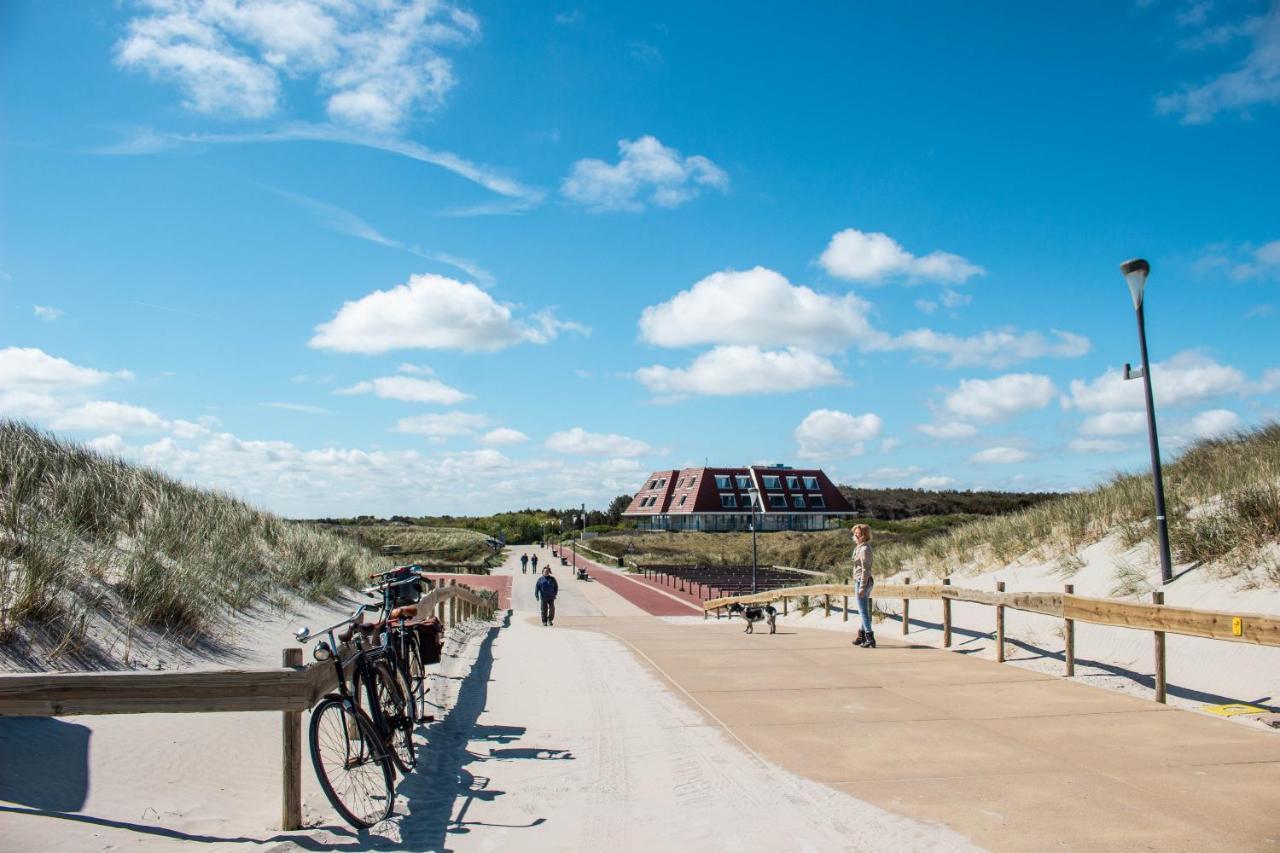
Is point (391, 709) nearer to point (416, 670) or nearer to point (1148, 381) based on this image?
point (416, 670)

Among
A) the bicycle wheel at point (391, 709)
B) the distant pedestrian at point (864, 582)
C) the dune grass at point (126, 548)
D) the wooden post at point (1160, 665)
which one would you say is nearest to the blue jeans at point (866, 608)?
the distant pedestrian at point (864, 582)

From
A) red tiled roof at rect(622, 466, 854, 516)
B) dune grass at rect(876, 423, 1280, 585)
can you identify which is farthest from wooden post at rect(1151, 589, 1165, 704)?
red tiled roof at rect(622, 466, 854, 516)

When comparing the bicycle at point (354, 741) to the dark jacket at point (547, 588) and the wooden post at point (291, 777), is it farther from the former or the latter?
the dark jacket at point (547, 588)

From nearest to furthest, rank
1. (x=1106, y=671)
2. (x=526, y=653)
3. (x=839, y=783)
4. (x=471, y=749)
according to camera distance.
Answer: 1. (x=839, y=783)
2. (x=471, y=749)
3. (x=1106, y=671)
4. (x=526, y=653)

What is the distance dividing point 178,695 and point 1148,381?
1209cm

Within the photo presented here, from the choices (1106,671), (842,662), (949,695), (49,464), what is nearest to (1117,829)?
(949,695)

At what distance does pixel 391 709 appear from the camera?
21.9ft

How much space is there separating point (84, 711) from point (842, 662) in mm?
9168

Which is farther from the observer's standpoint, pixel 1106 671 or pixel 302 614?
pixel 302 614

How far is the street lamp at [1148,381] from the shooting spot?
11.4 metres

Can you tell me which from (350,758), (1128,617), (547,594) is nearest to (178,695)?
(350,758)

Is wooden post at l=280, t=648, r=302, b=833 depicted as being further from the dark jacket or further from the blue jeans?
the dark jacket

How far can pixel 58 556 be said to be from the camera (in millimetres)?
8883

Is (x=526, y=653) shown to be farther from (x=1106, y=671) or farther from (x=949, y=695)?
(x=1106, y=671)
